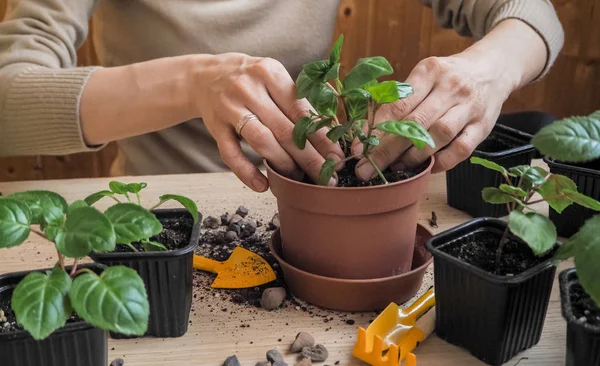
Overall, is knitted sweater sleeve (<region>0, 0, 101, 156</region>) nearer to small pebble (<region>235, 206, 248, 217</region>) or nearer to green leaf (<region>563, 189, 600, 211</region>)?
small pebble (<region>235, 206, 248, 217</region>)

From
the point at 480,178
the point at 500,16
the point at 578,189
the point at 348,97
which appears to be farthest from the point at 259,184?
the point at 500,16

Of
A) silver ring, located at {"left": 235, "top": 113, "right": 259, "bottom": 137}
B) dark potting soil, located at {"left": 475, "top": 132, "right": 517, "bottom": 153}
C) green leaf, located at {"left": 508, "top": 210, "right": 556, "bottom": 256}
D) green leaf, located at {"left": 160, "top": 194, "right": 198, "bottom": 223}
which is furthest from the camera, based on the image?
dark potting soil, located at {"left": 475, "top": 132, "right": 517, "bottom": 153}

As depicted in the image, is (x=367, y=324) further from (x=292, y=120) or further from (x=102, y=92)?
(x=102, y=92)

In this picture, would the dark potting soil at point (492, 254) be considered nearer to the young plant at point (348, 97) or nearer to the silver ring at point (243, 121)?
the young plant at point (348, 97)

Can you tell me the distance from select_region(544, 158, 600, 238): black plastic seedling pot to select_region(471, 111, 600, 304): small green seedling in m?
0.27

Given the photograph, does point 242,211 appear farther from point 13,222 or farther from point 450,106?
point 13,222

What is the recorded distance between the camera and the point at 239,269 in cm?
91

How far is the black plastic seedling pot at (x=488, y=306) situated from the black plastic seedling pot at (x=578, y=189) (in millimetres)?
308

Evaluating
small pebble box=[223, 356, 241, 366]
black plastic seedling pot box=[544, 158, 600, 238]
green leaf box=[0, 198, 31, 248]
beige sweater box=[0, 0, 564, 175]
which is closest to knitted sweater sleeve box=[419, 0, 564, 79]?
beige sweater box=[0, 0, 564, 175]

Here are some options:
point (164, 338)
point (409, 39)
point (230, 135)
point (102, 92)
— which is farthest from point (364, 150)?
point (409, 39)

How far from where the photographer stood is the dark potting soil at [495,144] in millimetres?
1136

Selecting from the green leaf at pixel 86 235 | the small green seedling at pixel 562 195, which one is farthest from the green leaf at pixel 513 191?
the green leaf at pixel 86 235

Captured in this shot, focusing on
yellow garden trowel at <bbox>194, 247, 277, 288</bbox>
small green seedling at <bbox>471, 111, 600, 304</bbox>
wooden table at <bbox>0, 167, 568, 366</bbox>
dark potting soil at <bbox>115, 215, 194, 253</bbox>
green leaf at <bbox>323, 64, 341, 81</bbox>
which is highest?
green leaf at <bbox>323, 64, 341, 81</bbox>

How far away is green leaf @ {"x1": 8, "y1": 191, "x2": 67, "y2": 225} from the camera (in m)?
0.61
